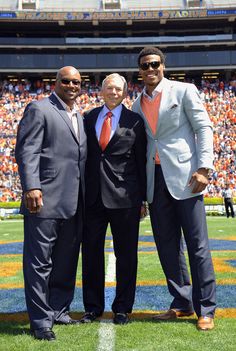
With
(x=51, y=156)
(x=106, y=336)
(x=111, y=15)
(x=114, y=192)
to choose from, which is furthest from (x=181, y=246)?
(x=111, y=15)

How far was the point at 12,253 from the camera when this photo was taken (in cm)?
990

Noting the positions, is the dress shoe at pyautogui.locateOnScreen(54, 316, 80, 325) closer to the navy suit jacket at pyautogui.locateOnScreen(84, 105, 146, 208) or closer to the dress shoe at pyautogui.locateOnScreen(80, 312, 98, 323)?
the dress shoe at pyautogui.locateOnScreen(80, 312, 98, 323)

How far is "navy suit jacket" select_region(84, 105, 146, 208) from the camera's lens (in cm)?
433

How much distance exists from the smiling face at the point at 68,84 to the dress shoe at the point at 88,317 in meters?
1.92

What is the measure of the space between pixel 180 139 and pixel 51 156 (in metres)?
1.17

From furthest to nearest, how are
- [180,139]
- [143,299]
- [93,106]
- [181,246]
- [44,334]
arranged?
[93,106] < [143,299] < [181,246] < [180,139] < [44,334]

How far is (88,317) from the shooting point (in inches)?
170

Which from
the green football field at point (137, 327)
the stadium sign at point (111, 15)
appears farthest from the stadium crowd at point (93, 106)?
the green football field at point (137, 327)

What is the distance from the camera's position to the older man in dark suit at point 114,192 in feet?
14.3

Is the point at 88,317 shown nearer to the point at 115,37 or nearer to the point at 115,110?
the point at 115,110

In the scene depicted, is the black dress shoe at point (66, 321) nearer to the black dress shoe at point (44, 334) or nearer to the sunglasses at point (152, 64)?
the black dress shoe at point (44, 334)

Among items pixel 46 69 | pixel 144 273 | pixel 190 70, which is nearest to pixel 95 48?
pixel 46 69

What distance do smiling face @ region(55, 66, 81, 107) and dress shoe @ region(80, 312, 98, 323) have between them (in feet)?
6.29

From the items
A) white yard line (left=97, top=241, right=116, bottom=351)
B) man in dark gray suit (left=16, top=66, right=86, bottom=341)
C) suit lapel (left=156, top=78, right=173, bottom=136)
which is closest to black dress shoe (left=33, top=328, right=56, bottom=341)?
man in dark gray suit (left=16, top=66, right=86, bottom=341)
